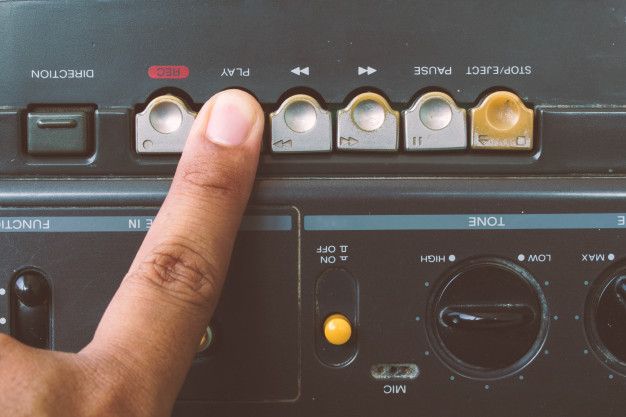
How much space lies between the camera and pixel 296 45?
27.6 inches

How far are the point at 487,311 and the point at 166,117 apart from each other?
0.38 m

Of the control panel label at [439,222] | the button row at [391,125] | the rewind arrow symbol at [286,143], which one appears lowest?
the control panel label at [439,222]

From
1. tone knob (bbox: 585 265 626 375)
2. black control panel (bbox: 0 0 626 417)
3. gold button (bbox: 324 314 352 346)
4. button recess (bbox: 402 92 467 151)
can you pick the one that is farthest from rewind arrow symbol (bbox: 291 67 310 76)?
tone knob (bbox: 585 265 626 375)

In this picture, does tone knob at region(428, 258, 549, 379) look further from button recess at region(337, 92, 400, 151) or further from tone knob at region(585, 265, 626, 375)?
button recess at region(337, 92, 400, 151)

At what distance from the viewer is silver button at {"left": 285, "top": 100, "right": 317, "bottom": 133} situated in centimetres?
70

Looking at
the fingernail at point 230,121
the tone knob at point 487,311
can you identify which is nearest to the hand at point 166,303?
the fingernail at point 230,121

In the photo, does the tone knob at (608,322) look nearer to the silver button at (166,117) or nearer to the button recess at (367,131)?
the button recess at (367,131)

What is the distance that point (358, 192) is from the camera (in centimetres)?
70

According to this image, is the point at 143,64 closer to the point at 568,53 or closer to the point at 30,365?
the point at 30,365

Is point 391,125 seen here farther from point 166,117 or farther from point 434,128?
point 166,117

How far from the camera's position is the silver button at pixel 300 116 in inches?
27.4

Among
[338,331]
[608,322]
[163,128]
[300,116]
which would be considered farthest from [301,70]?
[608,322]

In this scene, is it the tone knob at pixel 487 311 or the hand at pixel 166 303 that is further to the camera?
the tone knob at pixel 487 311

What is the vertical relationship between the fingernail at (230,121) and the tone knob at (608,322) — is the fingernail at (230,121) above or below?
above
